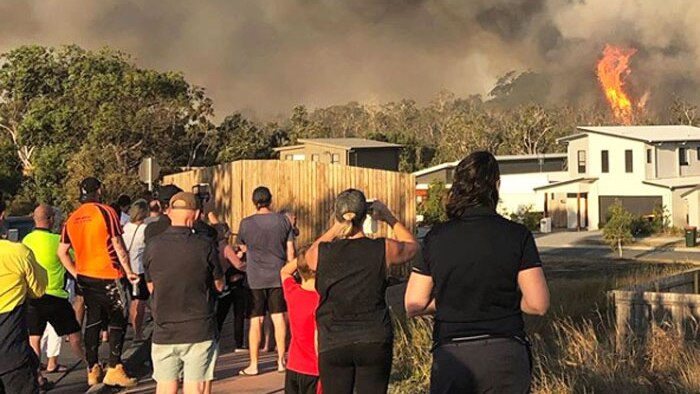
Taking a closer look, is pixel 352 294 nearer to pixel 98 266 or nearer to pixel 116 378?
pixel 98 266

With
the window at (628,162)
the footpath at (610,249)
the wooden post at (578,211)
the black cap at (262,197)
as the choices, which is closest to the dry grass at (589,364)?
the black cap at (262,197)

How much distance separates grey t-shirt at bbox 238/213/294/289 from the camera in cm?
873

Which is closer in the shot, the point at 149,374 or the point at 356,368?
the point at 356,368

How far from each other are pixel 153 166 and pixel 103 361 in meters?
9.34

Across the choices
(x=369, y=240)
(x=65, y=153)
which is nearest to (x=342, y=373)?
(x=369, y=240)

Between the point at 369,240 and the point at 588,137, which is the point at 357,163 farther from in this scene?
the point at 369,240

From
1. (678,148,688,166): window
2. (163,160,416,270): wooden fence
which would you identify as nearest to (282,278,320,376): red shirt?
(163,160,416,270): wooden fence

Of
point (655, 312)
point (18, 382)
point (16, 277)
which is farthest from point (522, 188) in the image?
point (18, 382)

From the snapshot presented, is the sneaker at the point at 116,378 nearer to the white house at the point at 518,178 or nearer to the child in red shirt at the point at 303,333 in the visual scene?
the child in red shirt at the point at 303,333

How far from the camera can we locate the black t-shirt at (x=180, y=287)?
241 inches

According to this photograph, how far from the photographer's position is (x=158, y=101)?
49000mm

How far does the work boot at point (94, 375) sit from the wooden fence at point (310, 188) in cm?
1031

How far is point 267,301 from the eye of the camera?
8883 millimetres

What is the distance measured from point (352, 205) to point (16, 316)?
6.85 feet
